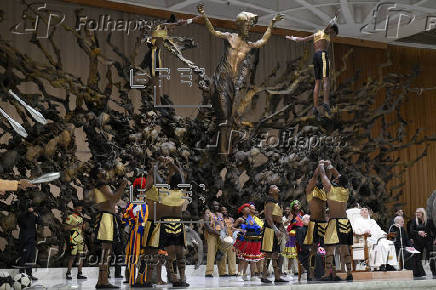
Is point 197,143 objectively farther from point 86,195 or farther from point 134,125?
point 86,195

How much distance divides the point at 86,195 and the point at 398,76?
39.3ft

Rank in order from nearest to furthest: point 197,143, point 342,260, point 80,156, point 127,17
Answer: point 342,260
point 197,143
point 80,156
point 127,17

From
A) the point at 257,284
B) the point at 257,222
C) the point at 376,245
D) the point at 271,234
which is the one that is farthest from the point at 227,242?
the point at 376,245

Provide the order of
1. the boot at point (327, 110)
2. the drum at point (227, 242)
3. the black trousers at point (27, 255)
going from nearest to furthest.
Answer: the boot at point (327, 110)
the black trousers at point (27, 255)
the drum at point (227, 242)

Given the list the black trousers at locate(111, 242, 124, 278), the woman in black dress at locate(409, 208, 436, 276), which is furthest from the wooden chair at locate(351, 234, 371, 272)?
the black trousers at locate(111, 242, 124, 278)

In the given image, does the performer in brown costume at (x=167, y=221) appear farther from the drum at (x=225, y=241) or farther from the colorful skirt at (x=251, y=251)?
the drum at (x=225, y=241)

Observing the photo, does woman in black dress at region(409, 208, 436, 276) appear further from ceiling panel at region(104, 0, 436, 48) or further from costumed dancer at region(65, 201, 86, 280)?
ceiling panel at region(104, 0, 436, 48)

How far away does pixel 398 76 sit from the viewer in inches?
865

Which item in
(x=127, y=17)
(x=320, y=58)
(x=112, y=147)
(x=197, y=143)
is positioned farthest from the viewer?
(x=127, y=17)

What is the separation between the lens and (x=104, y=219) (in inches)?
390

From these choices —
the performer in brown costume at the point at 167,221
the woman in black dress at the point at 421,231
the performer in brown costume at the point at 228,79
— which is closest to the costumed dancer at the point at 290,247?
the woman in black dress at the point at 421,231

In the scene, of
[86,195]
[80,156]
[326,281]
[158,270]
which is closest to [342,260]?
[326,281]

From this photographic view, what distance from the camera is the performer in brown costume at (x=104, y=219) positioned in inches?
388

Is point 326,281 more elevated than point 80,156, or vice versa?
point 80,156
